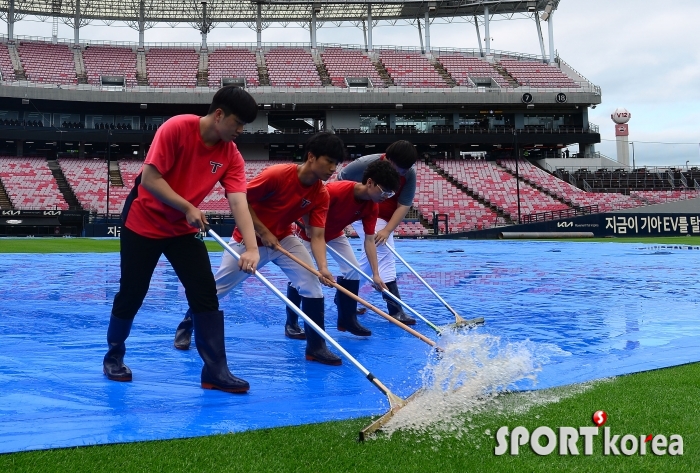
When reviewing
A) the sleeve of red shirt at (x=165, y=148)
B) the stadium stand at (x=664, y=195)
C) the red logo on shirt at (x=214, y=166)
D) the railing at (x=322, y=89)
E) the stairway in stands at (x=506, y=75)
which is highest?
the stairway in stands at (x=506, y=75)

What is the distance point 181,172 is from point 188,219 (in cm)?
36

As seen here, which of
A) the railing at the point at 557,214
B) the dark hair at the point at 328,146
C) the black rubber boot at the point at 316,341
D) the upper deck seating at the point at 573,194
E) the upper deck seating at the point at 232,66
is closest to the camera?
the dark hair at the point at 328,146

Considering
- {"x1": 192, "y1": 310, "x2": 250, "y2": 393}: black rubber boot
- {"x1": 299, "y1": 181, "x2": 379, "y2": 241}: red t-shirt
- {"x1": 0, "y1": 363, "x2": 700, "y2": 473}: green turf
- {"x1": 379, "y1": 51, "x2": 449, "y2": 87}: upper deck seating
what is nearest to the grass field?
{"x1": 0, "y1": 363, "x2": 700, "y2": 473}: green turf

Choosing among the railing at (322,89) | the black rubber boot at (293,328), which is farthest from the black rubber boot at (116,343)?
the railing at (322,89)

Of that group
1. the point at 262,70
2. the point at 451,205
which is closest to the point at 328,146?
the point at 451,205

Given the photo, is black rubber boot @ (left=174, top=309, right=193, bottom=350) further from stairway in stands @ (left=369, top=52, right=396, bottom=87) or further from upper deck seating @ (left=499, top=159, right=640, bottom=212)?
stairway in stands @ (left=369, top=52, right=396, bottom=87)

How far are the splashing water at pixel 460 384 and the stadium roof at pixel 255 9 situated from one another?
5021 cm

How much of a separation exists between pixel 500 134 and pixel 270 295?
46.4 meters

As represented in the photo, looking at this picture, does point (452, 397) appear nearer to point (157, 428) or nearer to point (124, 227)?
point (157, 428)

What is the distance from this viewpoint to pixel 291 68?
176 feet

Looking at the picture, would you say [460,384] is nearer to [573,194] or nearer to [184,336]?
[184,336]

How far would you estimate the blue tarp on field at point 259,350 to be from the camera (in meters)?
3.37

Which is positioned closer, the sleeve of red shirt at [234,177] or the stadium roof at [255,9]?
the sleeve of red shirt at [234,177]
